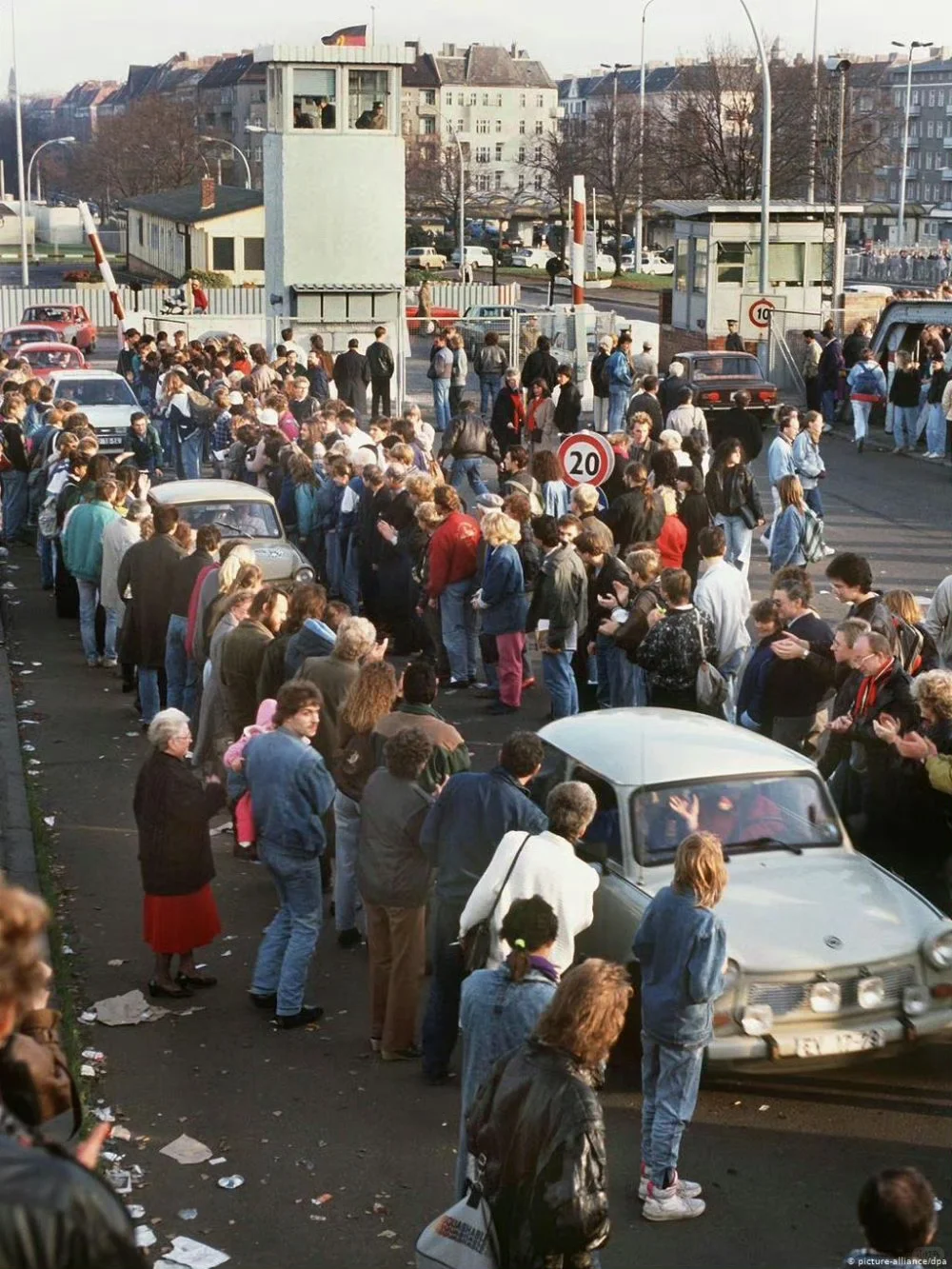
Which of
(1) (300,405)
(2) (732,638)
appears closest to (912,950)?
(2) (732,638)

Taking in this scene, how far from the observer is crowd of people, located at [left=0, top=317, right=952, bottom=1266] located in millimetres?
6312

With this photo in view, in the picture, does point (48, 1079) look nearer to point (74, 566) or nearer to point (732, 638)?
point (732, 638)

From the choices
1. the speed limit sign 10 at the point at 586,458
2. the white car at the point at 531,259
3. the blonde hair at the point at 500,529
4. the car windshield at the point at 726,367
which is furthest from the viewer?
the white car at the point at 531,259

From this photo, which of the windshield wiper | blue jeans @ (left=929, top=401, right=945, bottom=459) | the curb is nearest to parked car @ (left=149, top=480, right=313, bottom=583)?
the curb

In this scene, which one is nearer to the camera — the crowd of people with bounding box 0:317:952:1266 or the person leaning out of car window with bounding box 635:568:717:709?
the crowd of people with bounding box 0:317:952:1266

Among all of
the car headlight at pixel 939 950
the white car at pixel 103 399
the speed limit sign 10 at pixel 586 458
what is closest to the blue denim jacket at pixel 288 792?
the car headlight at pixel 939 950

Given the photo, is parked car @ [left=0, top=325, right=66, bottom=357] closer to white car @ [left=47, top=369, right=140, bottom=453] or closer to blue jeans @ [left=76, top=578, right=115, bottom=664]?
white car @ [left=47, top=369, right=140, bottom=453]

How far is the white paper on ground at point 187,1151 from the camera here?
788 cm

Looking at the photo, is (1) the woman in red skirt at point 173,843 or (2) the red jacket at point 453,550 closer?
(1) the woman in red skirt at point 173,843

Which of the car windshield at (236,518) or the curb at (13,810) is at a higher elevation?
the car windshield at (236,518)

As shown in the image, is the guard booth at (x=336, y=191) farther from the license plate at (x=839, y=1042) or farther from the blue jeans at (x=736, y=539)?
the license plate at (x=839, y=1042)

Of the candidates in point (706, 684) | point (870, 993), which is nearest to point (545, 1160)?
point (870, 993)

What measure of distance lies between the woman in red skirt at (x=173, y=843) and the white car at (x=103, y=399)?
1988 centimetres

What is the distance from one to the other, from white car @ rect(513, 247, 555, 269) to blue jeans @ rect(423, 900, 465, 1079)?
3489 inches
